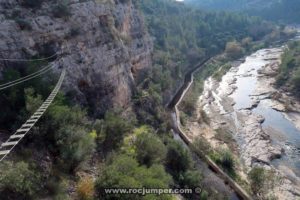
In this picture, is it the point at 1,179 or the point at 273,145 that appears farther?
the point at 273,145

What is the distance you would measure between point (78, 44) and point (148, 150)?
16127 millimetres

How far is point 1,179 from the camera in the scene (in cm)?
1856

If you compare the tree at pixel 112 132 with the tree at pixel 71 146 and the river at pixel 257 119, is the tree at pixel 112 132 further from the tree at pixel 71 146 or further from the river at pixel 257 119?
the river at pixel 257 119

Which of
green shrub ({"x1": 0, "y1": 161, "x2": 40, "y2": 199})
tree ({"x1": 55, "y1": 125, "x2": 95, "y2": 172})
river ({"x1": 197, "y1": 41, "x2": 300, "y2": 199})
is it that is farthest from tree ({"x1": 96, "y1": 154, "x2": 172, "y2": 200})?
river ({"x1": 197, "y1": 41, "x2": 300, "y2": 199})

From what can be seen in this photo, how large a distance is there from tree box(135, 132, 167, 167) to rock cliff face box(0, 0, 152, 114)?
7.24 meters

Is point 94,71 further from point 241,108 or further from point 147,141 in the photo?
point 241,108

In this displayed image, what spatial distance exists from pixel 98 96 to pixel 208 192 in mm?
17831

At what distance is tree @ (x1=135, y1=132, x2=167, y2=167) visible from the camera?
3309 cm

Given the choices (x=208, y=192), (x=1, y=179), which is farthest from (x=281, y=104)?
(x=1, y=179)

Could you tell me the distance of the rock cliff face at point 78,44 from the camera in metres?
31.4

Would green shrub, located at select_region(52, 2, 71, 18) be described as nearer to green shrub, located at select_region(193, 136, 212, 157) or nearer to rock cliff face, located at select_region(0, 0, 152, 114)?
rock cliff face, located at select_region(0, 0, 152, 114)

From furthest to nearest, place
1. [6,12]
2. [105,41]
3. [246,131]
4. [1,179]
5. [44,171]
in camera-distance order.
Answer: [246,131]
[105,41]
[6,12]
[44,171]
[1,179]

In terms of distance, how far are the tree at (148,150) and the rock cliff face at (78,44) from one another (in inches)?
285

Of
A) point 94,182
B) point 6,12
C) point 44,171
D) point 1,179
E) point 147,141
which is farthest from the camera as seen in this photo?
point 147,141
